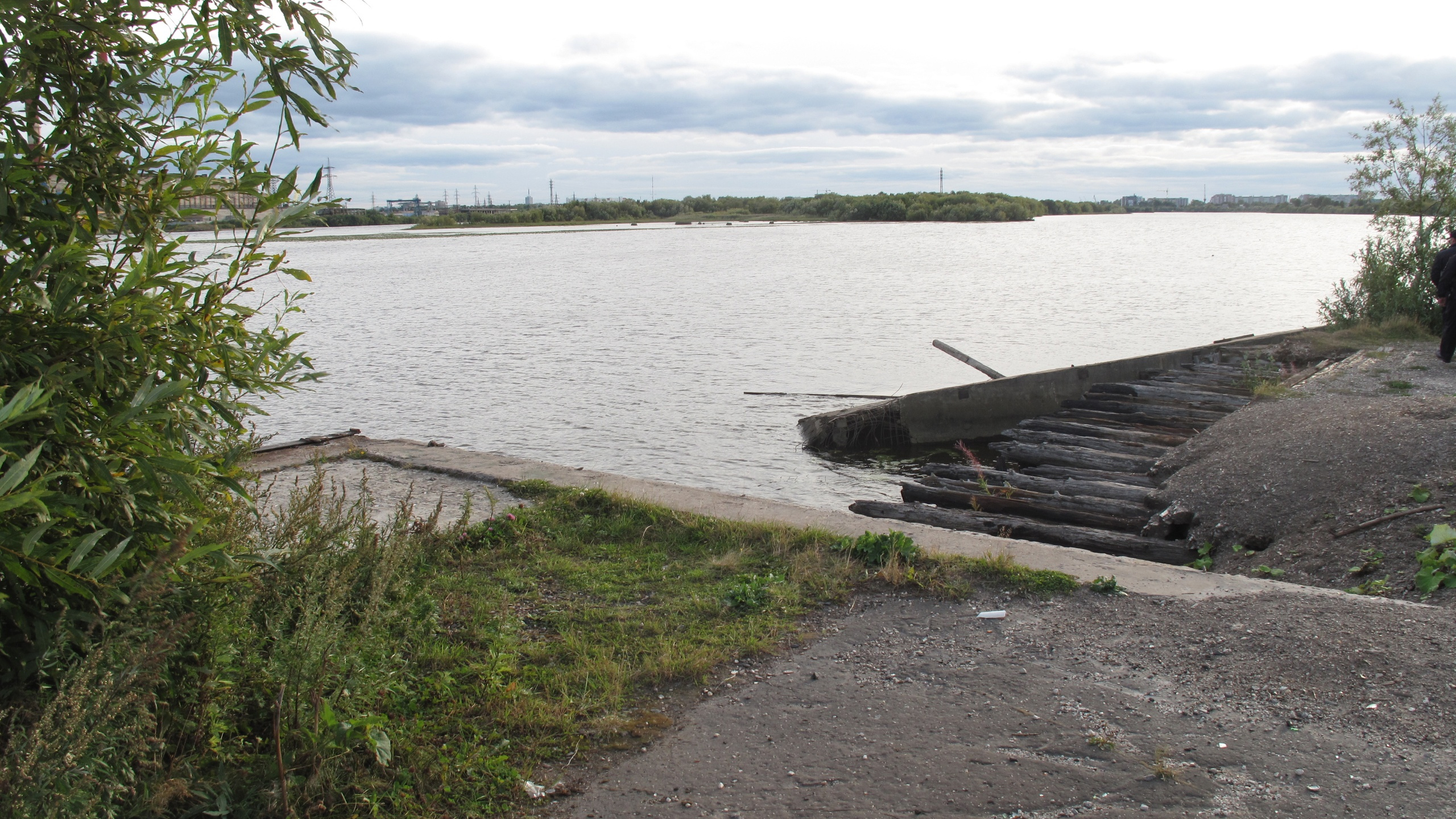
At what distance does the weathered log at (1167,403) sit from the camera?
1303cm

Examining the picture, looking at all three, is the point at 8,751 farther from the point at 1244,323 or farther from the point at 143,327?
the point at 1244,323

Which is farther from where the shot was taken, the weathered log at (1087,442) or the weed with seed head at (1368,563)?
the weathered log at (1087,442)

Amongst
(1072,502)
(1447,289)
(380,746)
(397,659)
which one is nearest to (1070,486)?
(1072,502)

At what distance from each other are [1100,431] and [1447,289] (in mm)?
5361

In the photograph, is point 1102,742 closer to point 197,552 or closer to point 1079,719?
point 1079,719

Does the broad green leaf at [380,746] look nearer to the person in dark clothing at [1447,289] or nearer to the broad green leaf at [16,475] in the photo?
the broad green leaf at [16,475]

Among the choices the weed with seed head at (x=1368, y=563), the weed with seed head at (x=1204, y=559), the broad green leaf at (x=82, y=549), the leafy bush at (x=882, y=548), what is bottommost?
the weed with seed head at (x=1204, y=559)

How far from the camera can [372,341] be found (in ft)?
92.0

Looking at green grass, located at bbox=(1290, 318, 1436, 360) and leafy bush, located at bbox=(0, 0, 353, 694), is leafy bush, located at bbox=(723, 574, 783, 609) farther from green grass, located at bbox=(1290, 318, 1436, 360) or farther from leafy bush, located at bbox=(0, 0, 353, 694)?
green grass, located at bbox=(1290, 318, 1436, 360)

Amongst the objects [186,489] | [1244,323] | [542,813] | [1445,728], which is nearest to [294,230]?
[186,489]

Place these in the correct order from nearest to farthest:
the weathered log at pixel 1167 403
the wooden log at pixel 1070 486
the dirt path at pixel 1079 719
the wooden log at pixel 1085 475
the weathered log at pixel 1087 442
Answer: the dirt path at pixel 1079 719 → the wooden log at pixel 1070 486 → the wooden log at pixel 1085 475 → the weathered log at pixel 1087 442 → the weathered log at pixel 1167 403

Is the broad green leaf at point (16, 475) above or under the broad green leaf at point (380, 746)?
above

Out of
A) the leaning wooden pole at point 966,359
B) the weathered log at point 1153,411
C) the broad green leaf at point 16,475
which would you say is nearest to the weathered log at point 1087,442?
the weathered log at point 1153,411

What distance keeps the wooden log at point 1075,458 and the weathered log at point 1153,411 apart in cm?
204
